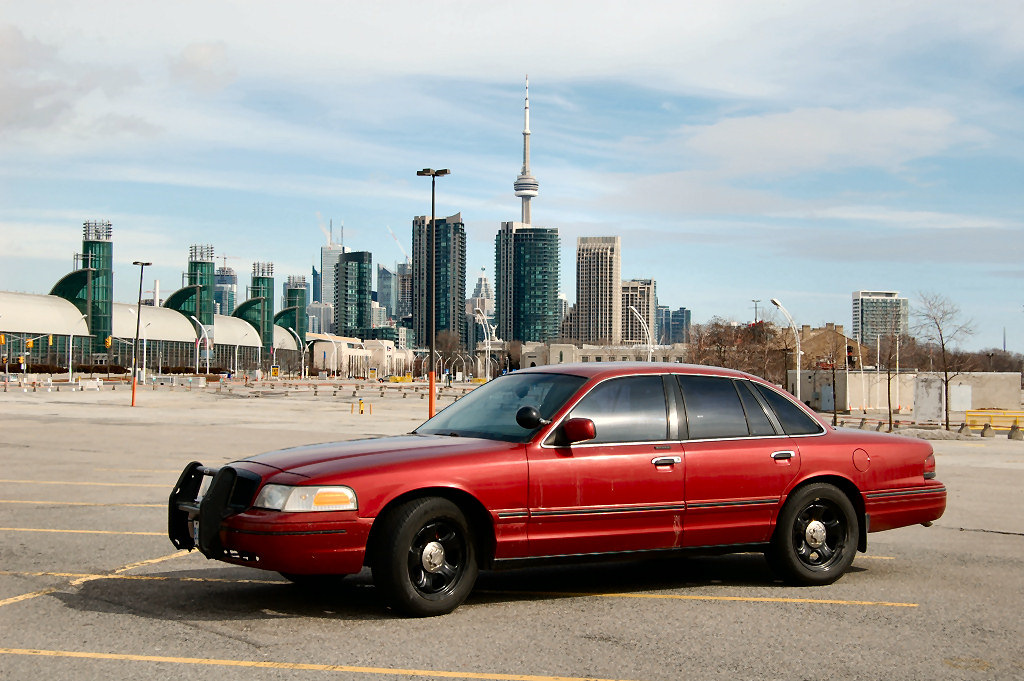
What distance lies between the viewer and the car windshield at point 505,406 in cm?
721

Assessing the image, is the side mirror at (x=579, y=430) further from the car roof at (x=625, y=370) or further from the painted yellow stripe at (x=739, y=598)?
the painted yellow stripe at (x=739, y=598)

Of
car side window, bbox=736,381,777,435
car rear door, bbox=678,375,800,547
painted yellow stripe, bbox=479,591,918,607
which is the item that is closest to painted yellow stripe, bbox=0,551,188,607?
painted yellow stripe, bbox=479,591,918,607

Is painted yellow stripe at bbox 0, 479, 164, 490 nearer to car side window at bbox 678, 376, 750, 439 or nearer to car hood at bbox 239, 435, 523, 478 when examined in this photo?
car hood at bbox 239, 435, 523, 478

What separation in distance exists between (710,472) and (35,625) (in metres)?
4.55

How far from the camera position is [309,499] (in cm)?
621

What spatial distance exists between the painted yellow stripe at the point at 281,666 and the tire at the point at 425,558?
3.15 ft

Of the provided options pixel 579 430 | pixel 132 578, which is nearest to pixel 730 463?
pixel 579 430

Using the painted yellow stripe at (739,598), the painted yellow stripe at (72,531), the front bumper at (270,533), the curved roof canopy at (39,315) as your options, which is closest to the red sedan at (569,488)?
the front bumper at (270,533)

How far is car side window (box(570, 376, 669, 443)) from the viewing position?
720 centimetres

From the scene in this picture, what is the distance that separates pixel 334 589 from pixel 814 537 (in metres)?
3.62

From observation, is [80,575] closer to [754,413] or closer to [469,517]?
[469,517]

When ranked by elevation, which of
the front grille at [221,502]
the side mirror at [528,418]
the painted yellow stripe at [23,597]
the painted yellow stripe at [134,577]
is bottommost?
the painted yellow stripe at [134,577]

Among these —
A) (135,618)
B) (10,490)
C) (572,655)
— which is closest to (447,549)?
(572,655)

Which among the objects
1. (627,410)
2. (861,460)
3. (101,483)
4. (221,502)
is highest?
(627,410)
